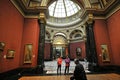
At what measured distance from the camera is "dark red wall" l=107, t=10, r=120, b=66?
8.33 metres

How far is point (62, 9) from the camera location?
26.7 meters

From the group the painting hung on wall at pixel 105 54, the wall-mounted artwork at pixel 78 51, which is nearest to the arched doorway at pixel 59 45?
the wall-mounted artwork at pixel 78 51

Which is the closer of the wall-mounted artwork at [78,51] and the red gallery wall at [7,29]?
the red gallery wall at [7,29]

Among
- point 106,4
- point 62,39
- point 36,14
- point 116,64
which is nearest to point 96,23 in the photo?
point 106,4

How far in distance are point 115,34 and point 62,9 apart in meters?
20.6

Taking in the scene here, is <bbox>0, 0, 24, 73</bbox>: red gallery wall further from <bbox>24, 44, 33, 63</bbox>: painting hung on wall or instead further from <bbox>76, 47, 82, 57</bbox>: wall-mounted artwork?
<bbox>76, 47, 82, 57</bbox>: wall-mounted artwork

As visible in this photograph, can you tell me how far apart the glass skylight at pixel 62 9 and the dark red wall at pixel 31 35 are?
1779 centimetres

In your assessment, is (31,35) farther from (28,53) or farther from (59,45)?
(59,45)

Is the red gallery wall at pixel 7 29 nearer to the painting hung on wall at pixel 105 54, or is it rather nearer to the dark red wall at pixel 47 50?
the painting hung on wall at pixel 105 54

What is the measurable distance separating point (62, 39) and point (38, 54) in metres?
18.6

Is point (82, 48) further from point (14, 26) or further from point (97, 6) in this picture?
point (14, 26)

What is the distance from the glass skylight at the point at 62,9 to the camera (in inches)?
991

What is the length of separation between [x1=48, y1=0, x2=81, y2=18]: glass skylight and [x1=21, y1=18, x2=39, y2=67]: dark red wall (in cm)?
1779

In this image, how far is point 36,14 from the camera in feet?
32.0
